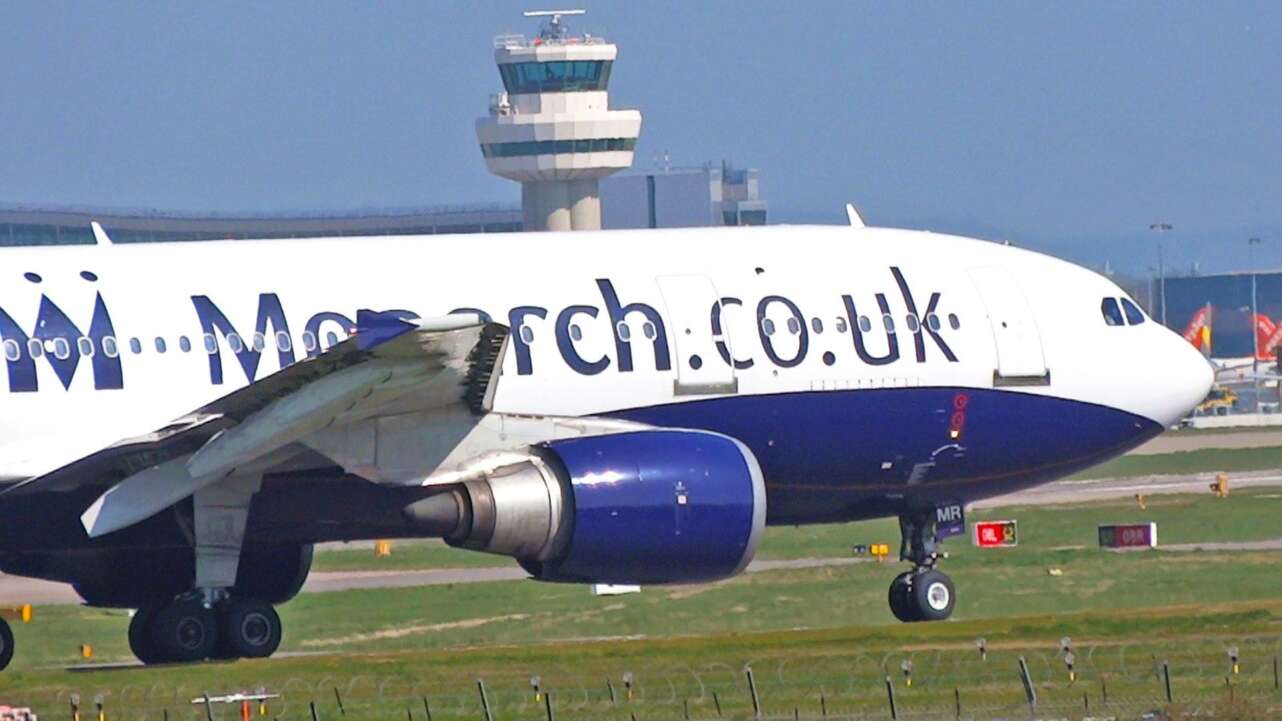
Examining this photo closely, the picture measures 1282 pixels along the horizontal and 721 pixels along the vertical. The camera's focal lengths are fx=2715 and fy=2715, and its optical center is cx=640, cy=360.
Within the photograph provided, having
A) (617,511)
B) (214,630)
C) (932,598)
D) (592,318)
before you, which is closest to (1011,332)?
(932,598)

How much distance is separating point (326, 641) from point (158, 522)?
21.7ft

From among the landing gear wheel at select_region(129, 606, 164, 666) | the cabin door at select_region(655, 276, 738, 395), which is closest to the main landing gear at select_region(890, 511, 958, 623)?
the cabin door at select_region(655, 276, 738, 395)

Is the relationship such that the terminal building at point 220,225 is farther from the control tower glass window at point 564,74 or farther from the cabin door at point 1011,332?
the cabin door at point 1011,332

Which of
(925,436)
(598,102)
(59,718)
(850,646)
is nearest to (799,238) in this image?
(925,436)

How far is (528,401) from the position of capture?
28859mm

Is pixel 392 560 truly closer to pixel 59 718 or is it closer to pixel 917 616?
pixel 917 616

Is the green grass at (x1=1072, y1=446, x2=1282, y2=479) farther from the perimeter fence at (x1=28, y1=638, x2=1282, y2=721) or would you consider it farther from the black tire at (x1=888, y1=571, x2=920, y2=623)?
the perimeter fence at (x1=28, y1=638, x2=1282, y2=721)

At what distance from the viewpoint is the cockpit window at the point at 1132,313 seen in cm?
3291

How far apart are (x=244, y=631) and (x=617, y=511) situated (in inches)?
158

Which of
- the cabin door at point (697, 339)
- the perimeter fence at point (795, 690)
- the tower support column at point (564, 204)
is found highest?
the tower support column at point (564, 204)

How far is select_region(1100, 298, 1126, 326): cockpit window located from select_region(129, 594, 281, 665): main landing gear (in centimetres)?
1094

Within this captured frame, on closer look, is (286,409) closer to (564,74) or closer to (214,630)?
(214,630)

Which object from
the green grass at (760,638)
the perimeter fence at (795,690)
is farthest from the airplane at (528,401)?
the perimeter fence at (795,690)

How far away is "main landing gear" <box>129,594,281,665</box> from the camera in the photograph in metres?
27.3
